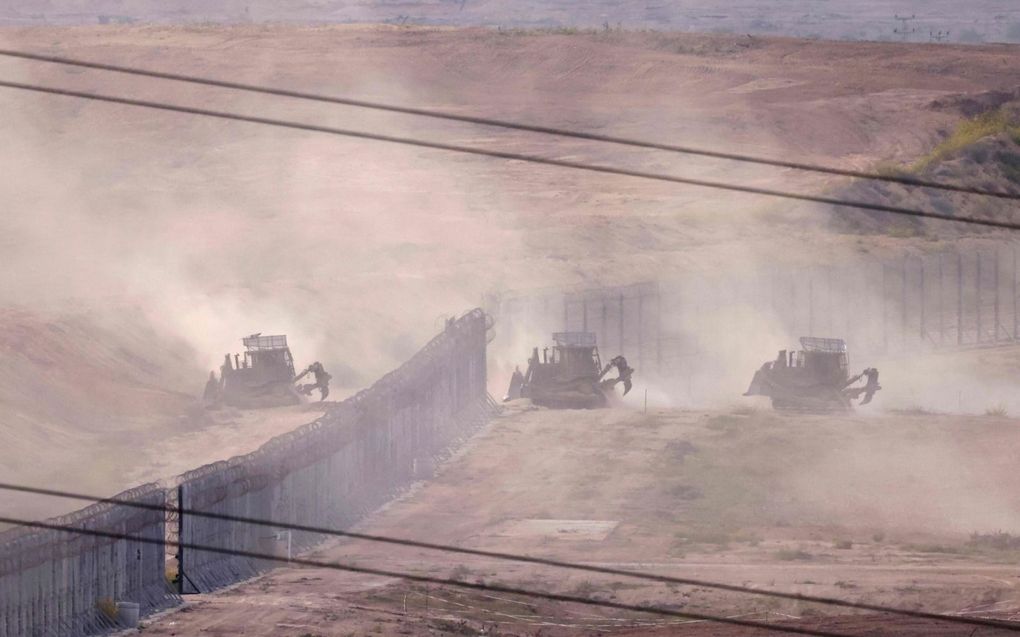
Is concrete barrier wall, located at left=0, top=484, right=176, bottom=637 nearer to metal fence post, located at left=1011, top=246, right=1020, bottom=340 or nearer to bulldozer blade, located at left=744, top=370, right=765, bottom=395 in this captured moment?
bulldozer blade, located at left=744, top=370, right=765, bottom=395

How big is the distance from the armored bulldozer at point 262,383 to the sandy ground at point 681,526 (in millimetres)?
6089

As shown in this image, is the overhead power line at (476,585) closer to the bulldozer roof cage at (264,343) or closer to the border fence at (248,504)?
the border fence at (248,504)

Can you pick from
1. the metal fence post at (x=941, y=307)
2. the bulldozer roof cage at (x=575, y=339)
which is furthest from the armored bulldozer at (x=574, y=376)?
the metal fence post at (x=941, y=307)

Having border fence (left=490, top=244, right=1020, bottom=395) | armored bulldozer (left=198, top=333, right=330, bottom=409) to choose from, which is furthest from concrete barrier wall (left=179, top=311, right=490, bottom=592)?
border fence (left=490, top=244, right=1020, bottom=395)

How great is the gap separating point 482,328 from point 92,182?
47368 millimetres

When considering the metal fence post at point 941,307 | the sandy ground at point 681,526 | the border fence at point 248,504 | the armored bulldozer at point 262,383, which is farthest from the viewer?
the metal fence post at point 941,307

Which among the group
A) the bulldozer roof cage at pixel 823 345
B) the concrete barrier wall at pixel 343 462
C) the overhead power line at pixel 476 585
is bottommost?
the overhead power line at pixel 476 585

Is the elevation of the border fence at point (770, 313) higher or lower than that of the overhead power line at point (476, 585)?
higher

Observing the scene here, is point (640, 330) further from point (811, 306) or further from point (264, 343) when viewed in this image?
point (264, 343)

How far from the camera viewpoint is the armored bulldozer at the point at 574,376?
58156mm

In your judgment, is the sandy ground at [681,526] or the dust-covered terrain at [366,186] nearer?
the sandy ground at [681,526]

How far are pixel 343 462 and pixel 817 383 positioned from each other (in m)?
19.7

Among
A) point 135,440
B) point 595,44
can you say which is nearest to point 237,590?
point 135,440

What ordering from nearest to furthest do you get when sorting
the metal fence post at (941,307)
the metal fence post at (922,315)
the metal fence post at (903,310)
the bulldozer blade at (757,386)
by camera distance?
the bulldozer blade at (757,386) → the metal fence post at (922,315) → the metal fence post at (903,310) → the metal fence post at (941,307)
